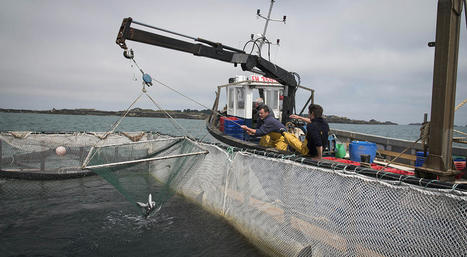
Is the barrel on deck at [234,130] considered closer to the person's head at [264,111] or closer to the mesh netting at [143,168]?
the person's head at [264,111]

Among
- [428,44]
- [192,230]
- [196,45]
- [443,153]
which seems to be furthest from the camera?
[196,45]

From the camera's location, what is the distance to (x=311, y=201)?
3252 mm

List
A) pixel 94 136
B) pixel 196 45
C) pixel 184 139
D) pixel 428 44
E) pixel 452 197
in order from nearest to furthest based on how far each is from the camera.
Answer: pixel 452 197
pixel 428 44
pixel 184 139
pixel 196 45
pixel 94 136

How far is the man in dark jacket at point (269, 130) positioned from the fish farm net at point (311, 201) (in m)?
1.22

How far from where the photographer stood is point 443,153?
3.12 m

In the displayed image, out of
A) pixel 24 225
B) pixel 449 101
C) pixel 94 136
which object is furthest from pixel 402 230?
pixel 94 136

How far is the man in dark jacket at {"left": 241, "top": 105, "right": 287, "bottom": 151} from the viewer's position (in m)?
6.04

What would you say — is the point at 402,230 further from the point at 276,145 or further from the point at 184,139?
the point at 184,139

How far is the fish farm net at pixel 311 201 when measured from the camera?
91.1 inches

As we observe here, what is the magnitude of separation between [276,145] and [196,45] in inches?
129

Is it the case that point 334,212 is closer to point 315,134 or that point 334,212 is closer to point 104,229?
point 315,134

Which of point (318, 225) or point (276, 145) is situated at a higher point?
point (276, 145)

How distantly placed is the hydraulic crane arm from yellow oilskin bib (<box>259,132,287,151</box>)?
2.45 metres

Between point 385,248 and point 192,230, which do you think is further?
point 192,230
